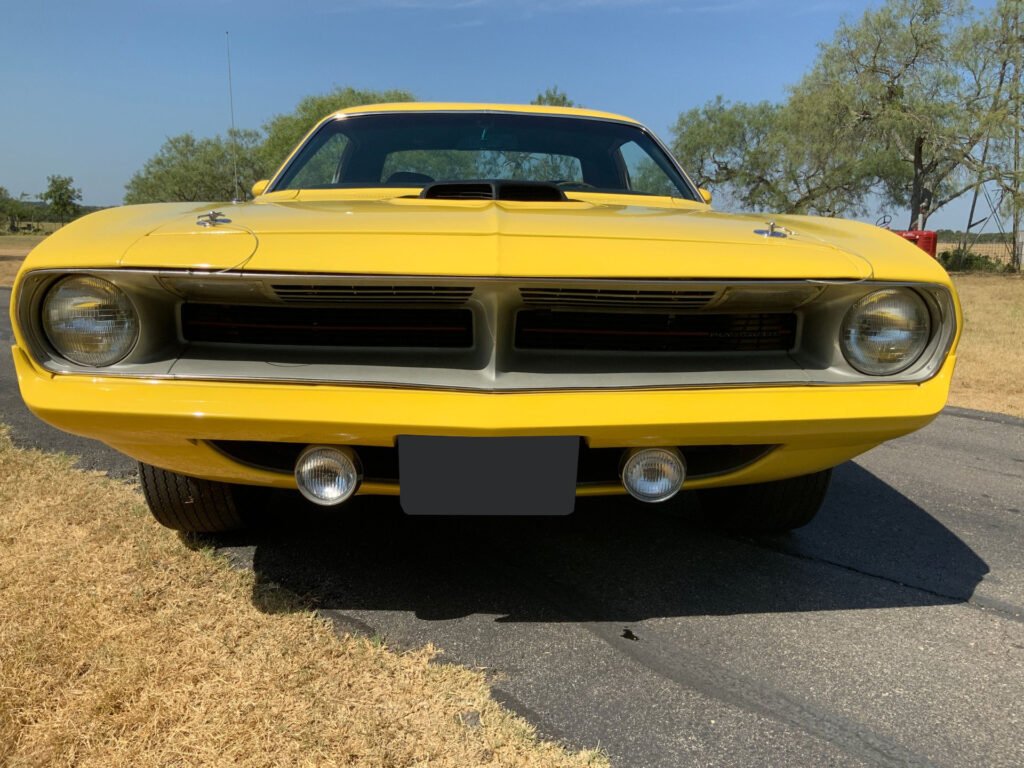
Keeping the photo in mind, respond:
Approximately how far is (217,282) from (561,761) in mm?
1214

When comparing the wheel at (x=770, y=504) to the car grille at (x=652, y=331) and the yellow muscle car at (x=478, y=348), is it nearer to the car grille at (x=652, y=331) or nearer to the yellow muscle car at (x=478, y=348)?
the yellow muscle car at (x=478, y=348)

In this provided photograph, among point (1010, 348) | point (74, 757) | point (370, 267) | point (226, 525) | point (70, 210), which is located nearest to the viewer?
point (74, 757)

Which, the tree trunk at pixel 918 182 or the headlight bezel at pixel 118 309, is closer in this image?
the headlight bezel at pixel 118 309

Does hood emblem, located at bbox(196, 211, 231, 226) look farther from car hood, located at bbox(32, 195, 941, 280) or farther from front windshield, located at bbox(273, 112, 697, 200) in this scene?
front windshield, located at bbox(273, 112, 697, 200)

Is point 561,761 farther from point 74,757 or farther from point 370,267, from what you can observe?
point 370,267

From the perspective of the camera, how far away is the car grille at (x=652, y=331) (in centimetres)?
174

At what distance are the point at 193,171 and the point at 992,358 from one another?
1784 inches

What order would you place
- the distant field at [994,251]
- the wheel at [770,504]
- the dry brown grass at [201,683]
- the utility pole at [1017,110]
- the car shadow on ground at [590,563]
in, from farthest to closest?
1. the distant field at [994,251]
2. the utility pole at [1017,110]
3. the wheel at [770,504]
4. the car shadow on ground at [590,563]
5. the dry brown grass at [201,683]

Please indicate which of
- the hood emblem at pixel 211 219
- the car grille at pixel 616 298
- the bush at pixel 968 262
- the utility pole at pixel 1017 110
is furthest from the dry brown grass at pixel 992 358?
the bush at pixel 968 262

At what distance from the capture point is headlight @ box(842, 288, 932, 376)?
1.71m

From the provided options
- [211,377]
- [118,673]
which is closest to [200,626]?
[118,673]

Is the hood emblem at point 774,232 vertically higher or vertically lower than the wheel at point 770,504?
higher

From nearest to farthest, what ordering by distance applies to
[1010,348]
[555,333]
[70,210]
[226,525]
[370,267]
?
[370,267] < [555,333] < [226,525] < [1010,348] < [70,210]

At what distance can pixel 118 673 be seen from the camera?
1.59 m
